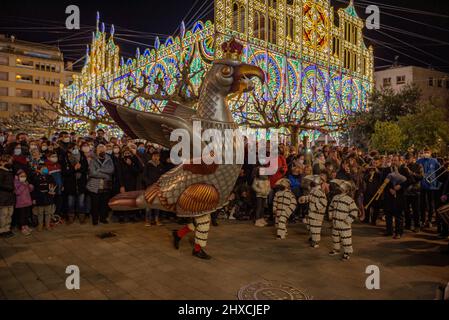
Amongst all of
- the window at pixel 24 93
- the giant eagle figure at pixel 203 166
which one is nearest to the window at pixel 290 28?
the giant eagle figure at pixel 203 166

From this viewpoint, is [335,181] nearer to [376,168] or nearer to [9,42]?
[376,168]

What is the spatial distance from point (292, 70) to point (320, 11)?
266 inches

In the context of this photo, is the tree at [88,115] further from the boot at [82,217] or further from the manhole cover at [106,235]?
the manhole cover at [106,235]

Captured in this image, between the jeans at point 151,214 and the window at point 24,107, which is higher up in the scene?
the window at point 24,107

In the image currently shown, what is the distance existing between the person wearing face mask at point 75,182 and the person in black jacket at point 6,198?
109 centimetres

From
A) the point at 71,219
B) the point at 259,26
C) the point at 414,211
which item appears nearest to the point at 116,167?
the point at 71,219

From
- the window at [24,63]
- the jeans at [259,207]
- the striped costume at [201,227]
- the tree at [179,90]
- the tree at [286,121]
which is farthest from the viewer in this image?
the window at [24,63]

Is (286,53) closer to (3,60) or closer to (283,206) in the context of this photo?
(283,206)

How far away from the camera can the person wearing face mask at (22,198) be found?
562cm

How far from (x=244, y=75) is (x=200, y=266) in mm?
2642

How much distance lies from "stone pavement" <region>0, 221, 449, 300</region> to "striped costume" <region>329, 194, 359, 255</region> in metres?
0.30

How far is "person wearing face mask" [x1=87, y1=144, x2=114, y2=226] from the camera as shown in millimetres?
6305

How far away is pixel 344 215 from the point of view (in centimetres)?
469

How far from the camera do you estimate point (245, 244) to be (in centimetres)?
537
